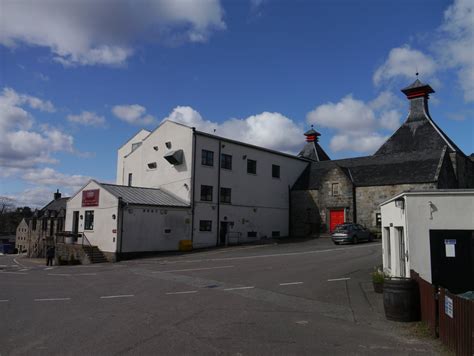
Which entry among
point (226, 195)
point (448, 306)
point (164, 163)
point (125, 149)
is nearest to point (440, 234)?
point (448, 306)

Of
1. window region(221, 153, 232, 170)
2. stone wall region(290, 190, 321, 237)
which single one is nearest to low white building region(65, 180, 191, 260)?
window region(221, 153, 232, 170)

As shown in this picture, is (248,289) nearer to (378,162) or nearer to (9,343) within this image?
(9,343)

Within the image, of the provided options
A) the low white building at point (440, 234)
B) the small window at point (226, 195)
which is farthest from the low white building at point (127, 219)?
the low white building at point (440, 234)

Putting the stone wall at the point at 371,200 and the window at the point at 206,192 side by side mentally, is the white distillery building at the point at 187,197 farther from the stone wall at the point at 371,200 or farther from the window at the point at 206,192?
the stone wall at the point at 371,200

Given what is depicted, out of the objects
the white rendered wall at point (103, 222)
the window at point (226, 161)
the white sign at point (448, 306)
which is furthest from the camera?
the window at point (226, 161)

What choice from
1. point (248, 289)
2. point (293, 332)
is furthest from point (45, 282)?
point (293, 332)

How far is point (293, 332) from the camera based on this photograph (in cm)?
809

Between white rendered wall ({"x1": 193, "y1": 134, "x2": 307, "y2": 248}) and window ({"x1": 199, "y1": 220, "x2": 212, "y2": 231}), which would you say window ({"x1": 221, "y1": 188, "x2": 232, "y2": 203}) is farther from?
window ({"x1": 199, "y1": 220, "x2": 212, "y2": 231})

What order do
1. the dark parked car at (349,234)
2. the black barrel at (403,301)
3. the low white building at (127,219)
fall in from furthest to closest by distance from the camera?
1. the dark parked car at (349,234)
2. the low white building at (127,219)
3. the black barrel at (403,301)

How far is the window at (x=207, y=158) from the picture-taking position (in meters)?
32.4

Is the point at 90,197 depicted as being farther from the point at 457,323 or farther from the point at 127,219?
the point at 457,323

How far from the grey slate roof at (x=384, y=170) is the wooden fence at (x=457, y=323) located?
2721 cm

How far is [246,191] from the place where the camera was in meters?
35.8

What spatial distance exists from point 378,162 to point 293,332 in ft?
107
